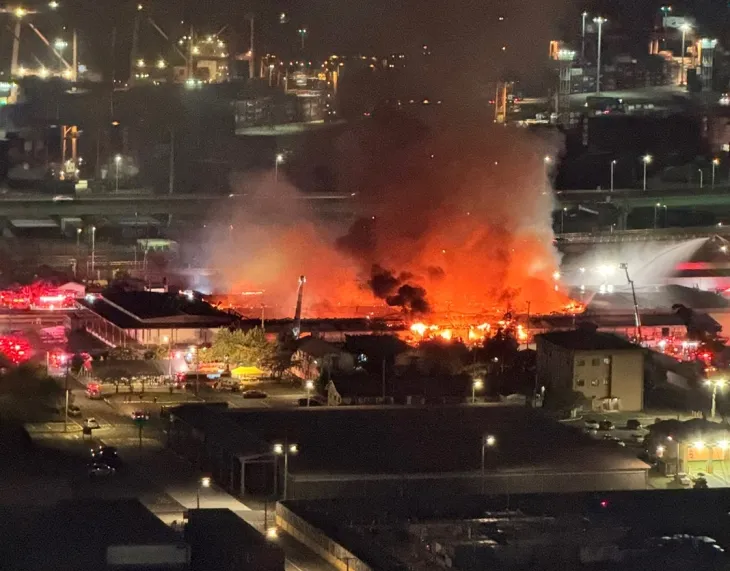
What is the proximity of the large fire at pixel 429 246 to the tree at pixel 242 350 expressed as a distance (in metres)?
1.51

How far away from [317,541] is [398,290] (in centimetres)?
710

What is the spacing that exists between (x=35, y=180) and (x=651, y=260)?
8624 millimetres

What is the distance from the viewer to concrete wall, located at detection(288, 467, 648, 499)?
30.6 ft

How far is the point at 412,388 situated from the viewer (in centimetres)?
1207

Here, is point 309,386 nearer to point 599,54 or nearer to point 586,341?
point 586,341

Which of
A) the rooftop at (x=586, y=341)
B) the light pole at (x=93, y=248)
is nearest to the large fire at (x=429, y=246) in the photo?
the light pole at (x=93, y=248)

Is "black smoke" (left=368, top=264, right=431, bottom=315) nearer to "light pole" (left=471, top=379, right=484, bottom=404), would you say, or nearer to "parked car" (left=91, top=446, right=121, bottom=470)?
"light pole" (left=471, top=379, right=484, bottom=404)

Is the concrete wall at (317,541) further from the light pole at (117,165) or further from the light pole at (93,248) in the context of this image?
the light pole at (117,165)

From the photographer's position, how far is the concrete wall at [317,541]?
7873mm

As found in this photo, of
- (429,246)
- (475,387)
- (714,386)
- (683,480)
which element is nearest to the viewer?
(683,480)

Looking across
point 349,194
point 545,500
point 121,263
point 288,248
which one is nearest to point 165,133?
point 349,194

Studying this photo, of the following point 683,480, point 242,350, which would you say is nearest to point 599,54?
point 242,350

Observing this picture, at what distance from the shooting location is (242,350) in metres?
12.9

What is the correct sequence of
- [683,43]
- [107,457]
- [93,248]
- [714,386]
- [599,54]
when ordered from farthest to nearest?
[683,43]
[599,54]
[93,248]
[714,386]
[107,457]
